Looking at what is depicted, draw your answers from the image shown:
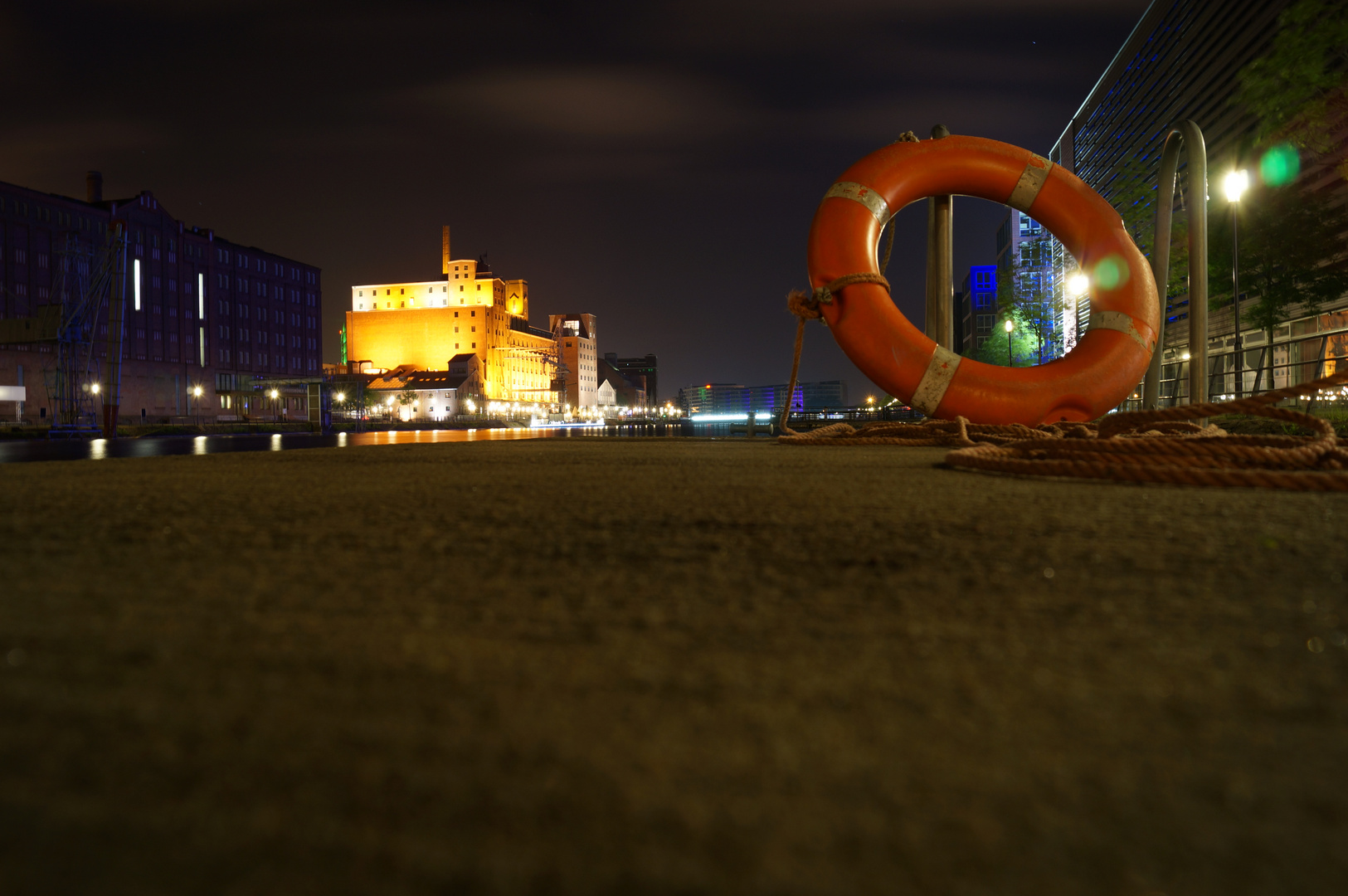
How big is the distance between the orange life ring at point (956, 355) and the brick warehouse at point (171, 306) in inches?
1502

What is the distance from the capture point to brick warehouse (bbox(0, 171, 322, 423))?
4141 centimetres

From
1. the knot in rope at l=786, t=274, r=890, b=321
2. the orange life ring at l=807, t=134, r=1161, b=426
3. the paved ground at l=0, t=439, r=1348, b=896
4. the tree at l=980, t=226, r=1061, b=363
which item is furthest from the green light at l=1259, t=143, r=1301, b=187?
the paved ground at l=0, t=439, r=1348, b=896

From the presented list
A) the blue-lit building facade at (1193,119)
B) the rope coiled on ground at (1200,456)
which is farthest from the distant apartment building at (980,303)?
the rope coiled on ground at (1200,456)

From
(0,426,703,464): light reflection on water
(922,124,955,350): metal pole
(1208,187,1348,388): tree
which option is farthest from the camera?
(1208,187,1348,388): tree

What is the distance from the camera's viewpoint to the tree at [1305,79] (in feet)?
29.3

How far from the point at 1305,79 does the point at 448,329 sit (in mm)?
96014

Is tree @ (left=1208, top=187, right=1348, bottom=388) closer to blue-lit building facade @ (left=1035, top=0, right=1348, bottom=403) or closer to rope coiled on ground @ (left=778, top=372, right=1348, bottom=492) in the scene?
blue-lit building facade @ (left=1035, top=0, right=1348, bottom=403)

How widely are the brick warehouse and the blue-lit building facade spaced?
133ft

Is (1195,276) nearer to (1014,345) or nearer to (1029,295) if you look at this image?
(1029,295)

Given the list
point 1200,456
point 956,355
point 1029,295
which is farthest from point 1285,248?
point 1200,456

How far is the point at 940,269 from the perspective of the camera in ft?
25.2

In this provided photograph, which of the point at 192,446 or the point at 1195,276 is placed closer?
the point at 1195,276

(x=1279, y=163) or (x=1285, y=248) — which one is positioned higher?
(x=1279, y=163)

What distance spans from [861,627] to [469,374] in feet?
300
